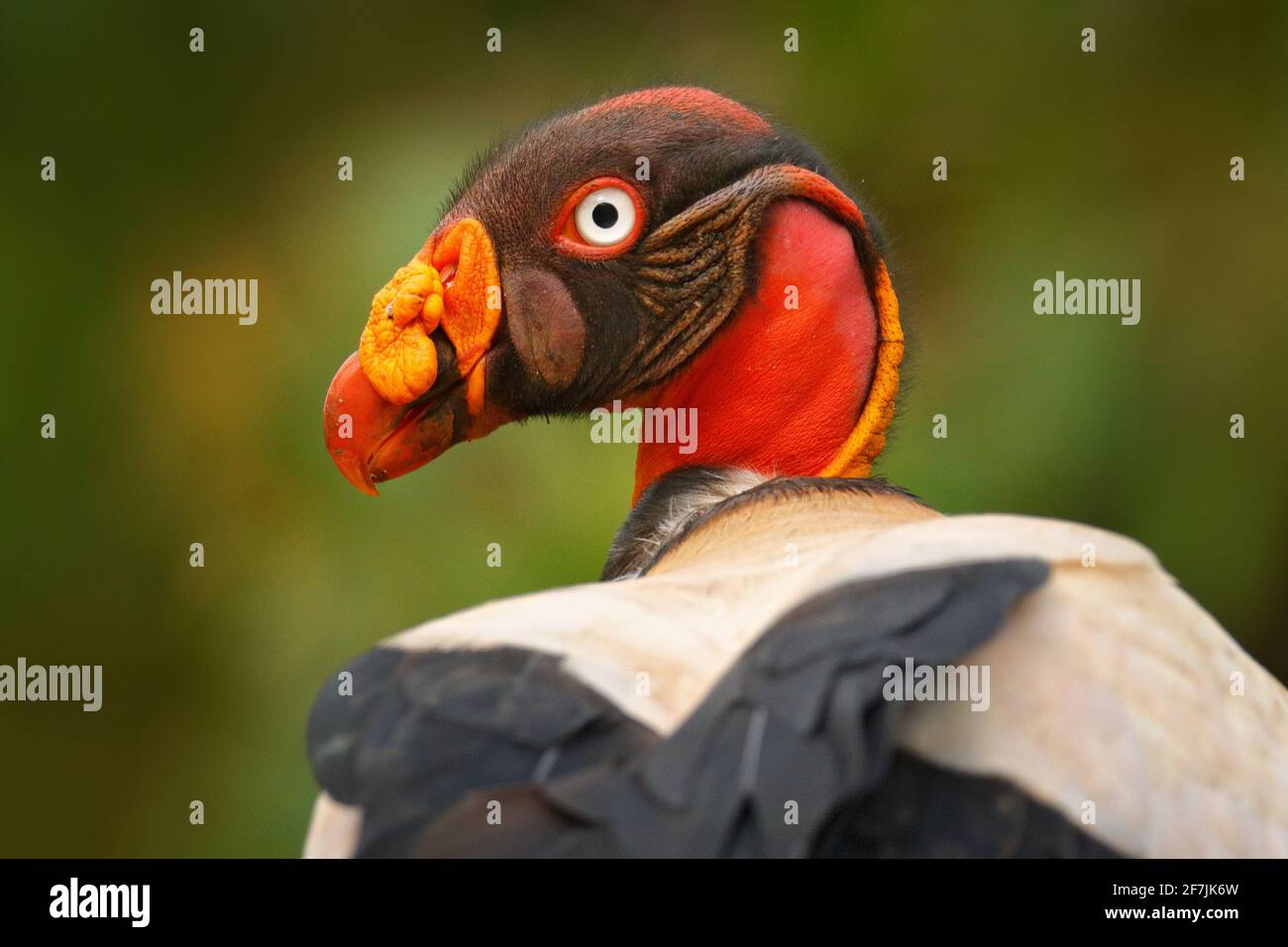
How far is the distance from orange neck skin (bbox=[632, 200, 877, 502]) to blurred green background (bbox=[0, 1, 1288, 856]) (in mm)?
1603

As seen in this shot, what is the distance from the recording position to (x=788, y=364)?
2672 mm

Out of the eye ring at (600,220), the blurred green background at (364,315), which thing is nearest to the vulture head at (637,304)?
the eye ring at (600,220)

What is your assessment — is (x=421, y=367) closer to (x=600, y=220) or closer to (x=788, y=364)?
(x=600, y=220)

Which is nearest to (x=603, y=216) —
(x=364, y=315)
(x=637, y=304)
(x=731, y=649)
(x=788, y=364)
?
(x=637, y=304)

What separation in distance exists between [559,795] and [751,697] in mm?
222

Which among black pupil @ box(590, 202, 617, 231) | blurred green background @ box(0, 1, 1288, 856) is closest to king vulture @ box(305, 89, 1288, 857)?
black pupil @ box(590, 202, 617, 231)

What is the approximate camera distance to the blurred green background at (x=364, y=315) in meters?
4.39

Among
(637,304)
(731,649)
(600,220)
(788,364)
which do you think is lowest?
(731,649)

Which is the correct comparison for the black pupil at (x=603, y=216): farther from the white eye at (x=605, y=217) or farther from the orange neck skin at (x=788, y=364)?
the orange neck skin at (x=788, y=364)

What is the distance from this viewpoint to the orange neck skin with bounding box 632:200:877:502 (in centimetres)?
267

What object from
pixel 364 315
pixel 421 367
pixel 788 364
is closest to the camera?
pixel 421 367

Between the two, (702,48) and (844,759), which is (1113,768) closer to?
(844,759)

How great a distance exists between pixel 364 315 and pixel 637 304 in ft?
7.41

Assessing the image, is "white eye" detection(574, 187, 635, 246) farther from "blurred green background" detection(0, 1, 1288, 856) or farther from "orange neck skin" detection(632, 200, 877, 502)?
"blurred green background" detection(0, 1, 1288, 856)
